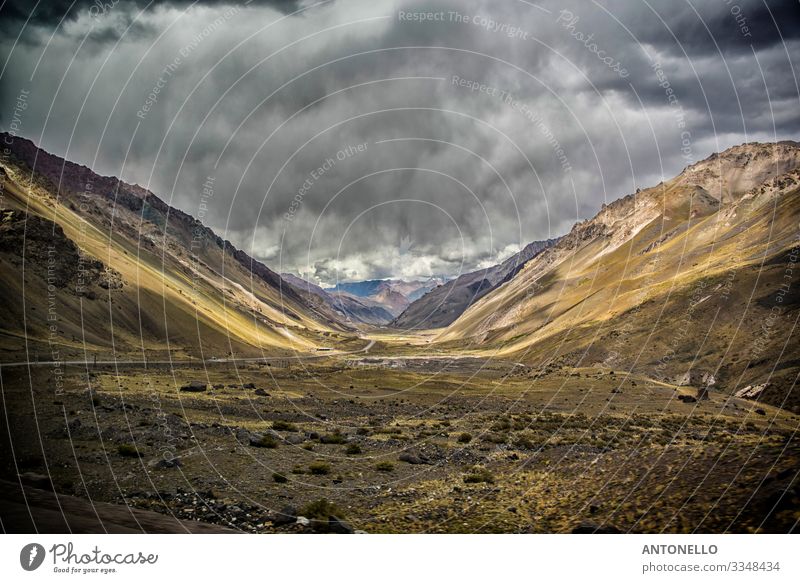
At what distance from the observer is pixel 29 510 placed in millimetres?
11109

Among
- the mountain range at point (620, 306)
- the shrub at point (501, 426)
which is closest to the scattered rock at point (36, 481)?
the mountain range at point (620, 306)

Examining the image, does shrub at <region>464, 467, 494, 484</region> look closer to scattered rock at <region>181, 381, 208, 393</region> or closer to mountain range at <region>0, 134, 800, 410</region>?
mountain range at <region>0, 134, 800, 410</region>

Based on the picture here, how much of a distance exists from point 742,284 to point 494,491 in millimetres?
102101

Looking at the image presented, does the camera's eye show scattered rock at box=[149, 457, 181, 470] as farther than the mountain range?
No

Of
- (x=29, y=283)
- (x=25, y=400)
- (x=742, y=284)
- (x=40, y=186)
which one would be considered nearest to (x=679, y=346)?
(x=742, y=284)

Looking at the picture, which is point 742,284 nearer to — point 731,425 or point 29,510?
point 731,425

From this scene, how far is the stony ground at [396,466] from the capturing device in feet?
39.0

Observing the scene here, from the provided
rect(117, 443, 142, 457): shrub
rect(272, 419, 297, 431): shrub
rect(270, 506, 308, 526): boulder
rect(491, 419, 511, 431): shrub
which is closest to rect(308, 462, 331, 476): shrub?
rect(270, 506, 308, 526): boulder
